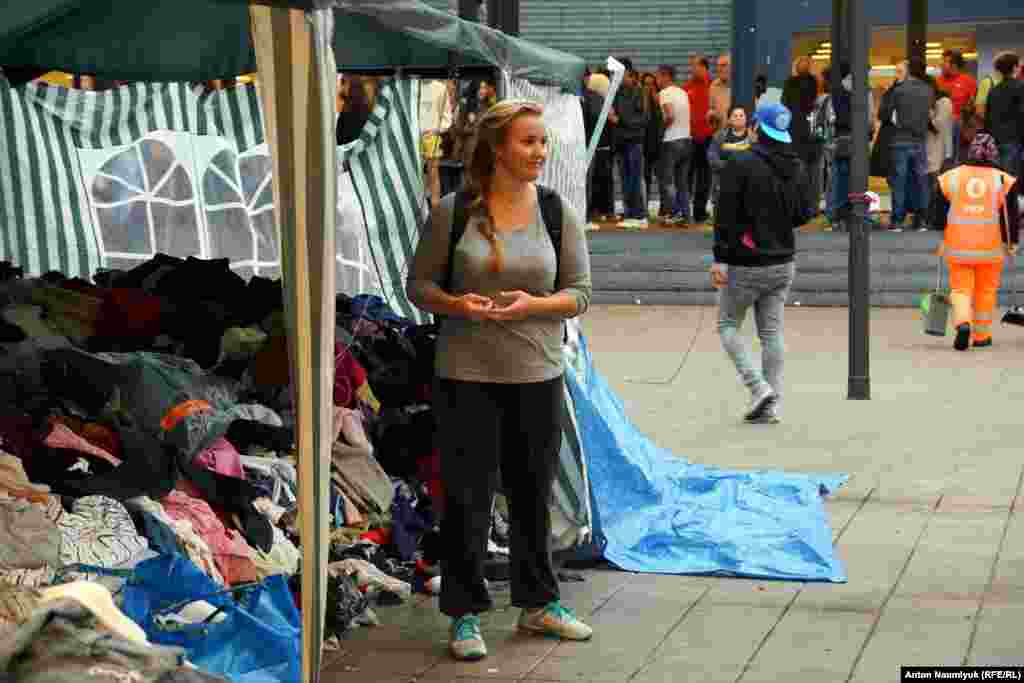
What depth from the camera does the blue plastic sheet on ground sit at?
8117 millimetres

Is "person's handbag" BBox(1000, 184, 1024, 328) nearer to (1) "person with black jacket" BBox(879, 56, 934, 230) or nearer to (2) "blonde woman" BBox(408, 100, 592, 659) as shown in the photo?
(1) "person with black jacket" BBox(879, 56, 934, 230)

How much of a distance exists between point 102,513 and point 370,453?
5.24 feet

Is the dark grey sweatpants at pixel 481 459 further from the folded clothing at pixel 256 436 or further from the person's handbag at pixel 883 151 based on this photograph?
the person's handbag at pixel 883 151

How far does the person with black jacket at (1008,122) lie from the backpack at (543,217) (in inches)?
580

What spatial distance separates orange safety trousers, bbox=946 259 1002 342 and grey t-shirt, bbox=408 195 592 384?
30.1ft

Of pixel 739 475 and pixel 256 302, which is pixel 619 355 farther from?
pixel 256 302

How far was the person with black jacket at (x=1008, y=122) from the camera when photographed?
2062cm

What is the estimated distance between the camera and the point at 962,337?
50.4 feet

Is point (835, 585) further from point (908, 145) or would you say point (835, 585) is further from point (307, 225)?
point (908, 145)

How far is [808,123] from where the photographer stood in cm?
2206

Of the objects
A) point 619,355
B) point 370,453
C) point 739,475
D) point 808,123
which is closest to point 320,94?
point 370,453

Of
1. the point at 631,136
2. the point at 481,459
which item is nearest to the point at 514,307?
the point at 481,459

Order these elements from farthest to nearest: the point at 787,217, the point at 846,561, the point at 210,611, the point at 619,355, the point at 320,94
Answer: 1. the point at 619,355
2. the point at 787,217
3. the point at 846,561
4. the point at 210,611
5. the point at 320,94

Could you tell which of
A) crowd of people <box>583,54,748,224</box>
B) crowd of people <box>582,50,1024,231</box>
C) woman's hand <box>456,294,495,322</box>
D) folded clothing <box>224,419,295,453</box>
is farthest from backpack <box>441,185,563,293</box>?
crowd of people <box>583,54,748,224</box>
